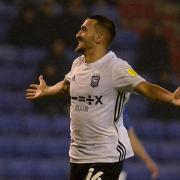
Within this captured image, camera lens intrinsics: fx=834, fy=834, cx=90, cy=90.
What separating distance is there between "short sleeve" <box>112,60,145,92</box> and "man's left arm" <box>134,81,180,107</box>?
0.04m

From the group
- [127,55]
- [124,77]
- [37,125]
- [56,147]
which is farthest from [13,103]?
[124,77]

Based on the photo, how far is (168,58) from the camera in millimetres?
11117

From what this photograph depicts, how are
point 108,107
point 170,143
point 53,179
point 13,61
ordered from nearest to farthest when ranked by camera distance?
point 108,107, point 53,179, point 170,143, point 13,61

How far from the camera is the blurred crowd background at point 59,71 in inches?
384

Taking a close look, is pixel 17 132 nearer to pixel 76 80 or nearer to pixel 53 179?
pixel 53 179

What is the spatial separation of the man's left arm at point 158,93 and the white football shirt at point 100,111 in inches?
3.9

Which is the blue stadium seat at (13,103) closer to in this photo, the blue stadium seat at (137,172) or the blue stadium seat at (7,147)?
the blue stadium seat at (7,147)

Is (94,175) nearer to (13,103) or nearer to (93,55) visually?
(93,55)

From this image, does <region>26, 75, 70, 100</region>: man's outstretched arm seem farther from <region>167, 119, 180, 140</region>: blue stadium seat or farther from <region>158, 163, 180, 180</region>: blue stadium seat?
<region>167, 119, 180, 140</region>: blue stadium seat

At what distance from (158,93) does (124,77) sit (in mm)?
261

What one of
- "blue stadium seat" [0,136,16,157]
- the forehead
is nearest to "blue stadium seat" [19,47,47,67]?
"blue stadium seat" [0,136,16,157]

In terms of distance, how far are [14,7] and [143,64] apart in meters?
2.05

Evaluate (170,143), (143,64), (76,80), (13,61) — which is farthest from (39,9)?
(76,80)

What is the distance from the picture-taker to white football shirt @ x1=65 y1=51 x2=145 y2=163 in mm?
5191
